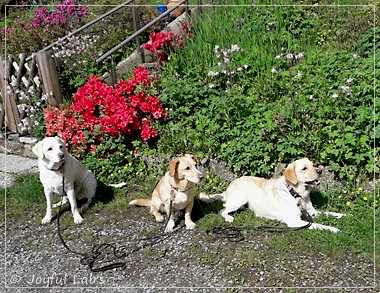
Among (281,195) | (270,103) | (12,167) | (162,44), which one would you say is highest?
(162,44)

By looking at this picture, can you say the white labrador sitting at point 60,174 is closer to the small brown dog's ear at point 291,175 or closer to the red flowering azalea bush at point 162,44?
the small brown dog's ear at point 291,175

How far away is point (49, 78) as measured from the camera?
6828 millimetres

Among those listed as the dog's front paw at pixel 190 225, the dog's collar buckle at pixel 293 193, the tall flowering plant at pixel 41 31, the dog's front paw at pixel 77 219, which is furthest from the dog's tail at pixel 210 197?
the tall flowering plant at pixel 41 31

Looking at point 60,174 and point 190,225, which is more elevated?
point 60,174

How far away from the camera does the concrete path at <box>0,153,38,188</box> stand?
21.1ft

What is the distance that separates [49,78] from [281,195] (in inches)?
151

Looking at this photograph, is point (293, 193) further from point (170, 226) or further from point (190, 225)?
point (170, 226)

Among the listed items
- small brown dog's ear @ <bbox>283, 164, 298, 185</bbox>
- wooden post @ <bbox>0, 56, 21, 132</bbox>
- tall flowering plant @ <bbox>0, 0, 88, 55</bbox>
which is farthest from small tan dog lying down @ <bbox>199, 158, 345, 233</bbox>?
tall flowering plant @ <bbox>0, 0, 88, 55</bbox>

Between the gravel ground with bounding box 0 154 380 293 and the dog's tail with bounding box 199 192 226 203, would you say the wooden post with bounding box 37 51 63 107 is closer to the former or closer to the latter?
the gravel ground with bounding box 0 154 380 293

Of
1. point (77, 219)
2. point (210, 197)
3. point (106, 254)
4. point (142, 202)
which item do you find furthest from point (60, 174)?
point (210, 197)

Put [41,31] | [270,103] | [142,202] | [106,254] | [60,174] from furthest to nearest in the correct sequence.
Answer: [41,31] < [270,103] < [142,202] < [60,174] < [106,254]

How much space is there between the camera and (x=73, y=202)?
5.10 meters

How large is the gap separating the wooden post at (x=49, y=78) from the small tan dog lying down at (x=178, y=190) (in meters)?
2.65

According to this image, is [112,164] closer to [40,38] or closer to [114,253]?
[114,253]
